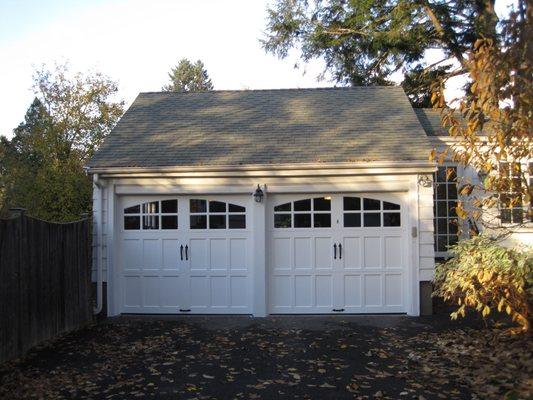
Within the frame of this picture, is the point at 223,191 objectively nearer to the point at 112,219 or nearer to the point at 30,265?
the point at 112,219

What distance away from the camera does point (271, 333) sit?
8.91 meters

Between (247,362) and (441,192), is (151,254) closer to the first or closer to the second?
(247,362)

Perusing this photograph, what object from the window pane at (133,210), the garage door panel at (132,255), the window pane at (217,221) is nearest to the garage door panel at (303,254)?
the window pane at (217,221)

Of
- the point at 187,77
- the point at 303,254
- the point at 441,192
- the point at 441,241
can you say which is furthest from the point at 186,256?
the point at 187,77

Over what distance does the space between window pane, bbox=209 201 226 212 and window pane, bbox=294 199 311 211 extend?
1.38 meters

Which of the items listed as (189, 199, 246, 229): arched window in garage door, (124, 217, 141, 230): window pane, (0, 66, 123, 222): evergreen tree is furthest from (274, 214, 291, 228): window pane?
(0, 66, 123, 222): evergreen tree

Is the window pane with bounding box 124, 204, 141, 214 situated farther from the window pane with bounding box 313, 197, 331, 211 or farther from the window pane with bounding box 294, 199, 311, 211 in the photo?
the window pane with bounding box 313, 197, 331, 211

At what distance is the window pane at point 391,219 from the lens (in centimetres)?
1033

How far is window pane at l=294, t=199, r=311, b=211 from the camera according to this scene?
34.2 ft

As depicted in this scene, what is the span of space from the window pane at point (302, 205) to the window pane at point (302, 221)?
114mm

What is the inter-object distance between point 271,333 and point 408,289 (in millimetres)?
2857

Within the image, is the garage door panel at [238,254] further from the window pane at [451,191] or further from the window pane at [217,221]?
the window pane at [451,191]

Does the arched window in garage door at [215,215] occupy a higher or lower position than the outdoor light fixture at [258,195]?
lower

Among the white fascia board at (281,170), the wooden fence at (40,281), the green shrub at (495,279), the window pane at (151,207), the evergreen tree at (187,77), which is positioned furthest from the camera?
the evergreen tree at (187,77)
